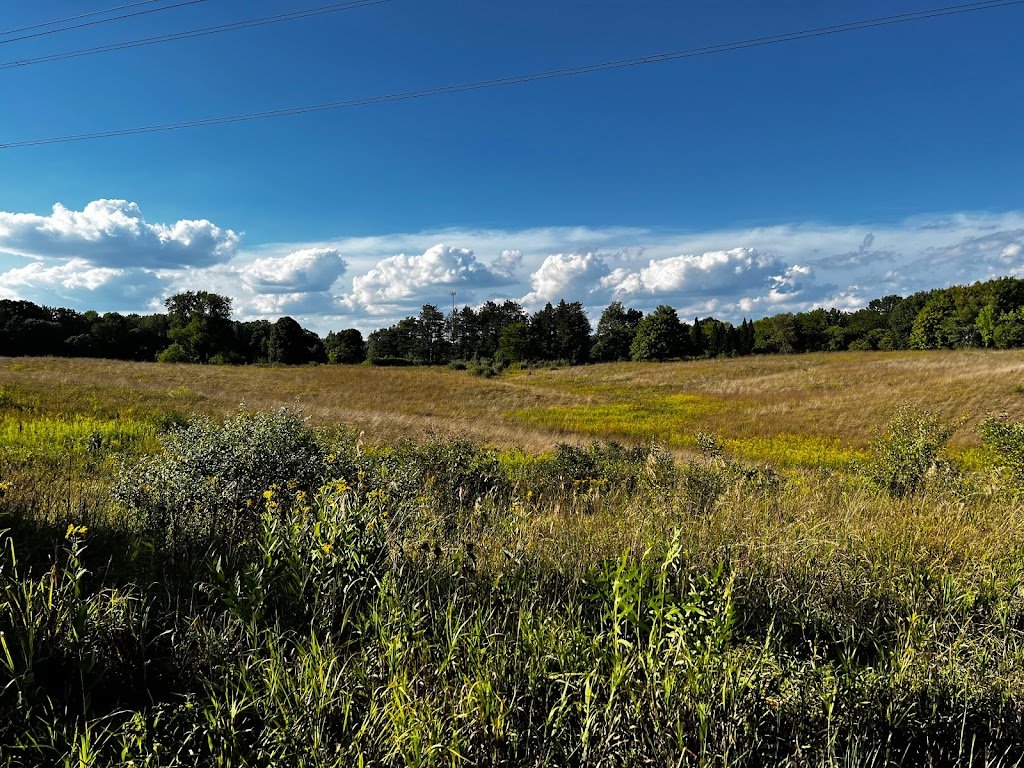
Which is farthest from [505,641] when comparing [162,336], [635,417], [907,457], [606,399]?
[162,336]

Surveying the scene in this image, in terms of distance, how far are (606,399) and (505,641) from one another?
123 ft

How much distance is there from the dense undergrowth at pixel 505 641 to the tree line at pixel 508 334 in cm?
7616

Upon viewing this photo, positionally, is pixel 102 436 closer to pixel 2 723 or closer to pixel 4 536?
pixel 4 536

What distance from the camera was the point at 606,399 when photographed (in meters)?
39.3

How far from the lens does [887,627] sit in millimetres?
3096

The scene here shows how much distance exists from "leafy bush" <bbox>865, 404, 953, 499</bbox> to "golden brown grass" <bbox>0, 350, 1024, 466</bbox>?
946cm

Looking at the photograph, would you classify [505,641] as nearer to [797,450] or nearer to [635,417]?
[797,450]

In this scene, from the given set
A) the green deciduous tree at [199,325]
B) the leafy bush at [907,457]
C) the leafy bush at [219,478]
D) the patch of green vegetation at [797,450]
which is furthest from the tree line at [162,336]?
the leafy bush at [907,457]

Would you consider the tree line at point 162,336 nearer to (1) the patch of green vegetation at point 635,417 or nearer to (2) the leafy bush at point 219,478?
(1) the patch of green vegetation at point 635,417

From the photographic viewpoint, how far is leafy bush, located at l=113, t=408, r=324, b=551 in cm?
445

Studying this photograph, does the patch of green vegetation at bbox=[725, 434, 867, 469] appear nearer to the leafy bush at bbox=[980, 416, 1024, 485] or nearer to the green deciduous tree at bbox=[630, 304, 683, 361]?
the leafy bush at bbox=[980, 416, 1024, 485]

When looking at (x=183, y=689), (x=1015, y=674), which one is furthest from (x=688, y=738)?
(x=183, y=689)

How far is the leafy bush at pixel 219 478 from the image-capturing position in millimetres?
4449

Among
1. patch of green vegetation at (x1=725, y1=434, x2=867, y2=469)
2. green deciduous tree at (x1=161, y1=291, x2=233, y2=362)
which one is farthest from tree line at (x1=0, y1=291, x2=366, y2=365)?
patch of green vegetation at (x1=725, y1=434, x2=867, y2=469)
